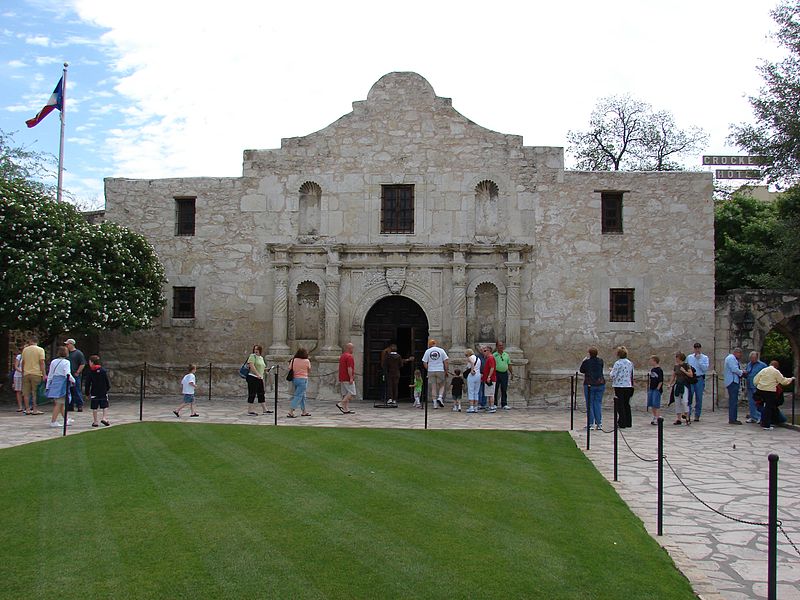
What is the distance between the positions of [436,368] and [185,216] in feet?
28.6

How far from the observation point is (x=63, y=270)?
1733cm

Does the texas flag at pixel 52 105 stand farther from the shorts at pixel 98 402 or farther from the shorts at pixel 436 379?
the shorts at pixel 436 379

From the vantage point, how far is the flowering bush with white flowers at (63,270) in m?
16.9

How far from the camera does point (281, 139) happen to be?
20750 millimetres

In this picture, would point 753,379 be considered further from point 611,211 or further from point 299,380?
point 299,380

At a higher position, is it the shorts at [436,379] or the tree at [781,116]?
the tree at [781,116]

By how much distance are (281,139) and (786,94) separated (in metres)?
14.3

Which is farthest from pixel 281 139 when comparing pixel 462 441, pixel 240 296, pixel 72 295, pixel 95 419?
pixel 462 441

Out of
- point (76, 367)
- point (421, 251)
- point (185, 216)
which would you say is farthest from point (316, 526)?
point (185, 216)

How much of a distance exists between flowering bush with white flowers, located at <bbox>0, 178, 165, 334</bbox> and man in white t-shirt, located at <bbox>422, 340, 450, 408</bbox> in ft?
23.7

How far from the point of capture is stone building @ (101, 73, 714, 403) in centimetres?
1973

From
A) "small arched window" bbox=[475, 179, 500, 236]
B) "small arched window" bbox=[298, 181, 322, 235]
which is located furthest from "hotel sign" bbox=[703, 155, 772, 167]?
"small arched window" bbox=[298, 181, 322, 235]

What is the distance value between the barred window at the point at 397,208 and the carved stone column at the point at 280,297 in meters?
2.81

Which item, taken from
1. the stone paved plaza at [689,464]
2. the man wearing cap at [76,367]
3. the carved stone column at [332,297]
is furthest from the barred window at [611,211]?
the man wearing cap at [76,367]
